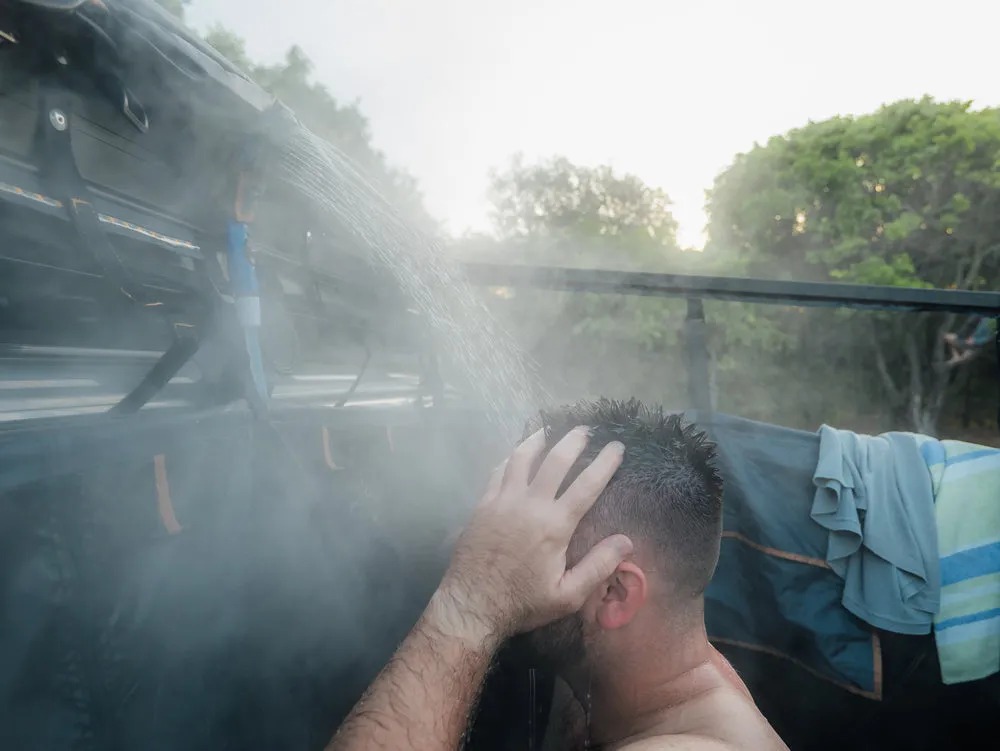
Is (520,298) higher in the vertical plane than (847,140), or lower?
lower

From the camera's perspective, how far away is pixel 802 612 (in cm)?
261

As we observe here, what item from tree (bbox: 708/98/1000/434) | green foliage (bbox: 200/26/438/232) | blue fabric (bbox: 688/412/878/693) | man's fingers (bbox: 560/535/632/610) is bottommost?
blue fabric (bbox: 688/412/878/693)

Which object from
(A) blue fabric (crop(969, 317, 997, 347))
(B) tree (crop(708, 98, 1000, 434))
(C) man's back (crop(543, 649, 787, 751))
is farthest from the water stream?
(B) tree (crop(708, 98, 1000, 434))

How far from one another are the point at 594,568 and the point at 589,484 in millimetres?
210

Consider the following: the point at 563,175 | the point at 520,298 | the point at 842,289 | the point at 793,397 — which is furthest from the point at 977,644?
the point at 563,175

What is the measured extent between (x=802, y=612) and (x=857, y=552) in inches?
14.1

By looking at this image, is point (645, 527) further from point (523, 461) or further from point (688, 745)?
point (688, 745)

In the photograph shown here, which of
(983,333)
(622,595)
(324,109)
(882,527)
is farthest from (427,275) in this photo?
(324,109)

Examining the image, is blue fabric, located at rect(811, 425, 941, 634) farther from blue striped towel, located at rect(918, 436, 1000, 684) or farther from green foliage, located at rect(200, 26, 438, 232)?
green foliage, located at rect(200, 26, 438, 232)

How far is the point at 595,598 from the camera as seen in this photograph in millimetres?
1667

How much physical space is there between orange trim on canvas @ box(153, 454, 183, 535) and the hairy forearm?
68cm

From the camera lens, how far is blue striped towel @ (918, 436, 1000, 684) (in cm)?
239

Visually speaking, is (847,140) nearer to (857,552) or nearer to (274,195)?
(857,552)

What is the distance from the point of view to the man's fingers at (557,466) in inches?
59.7
